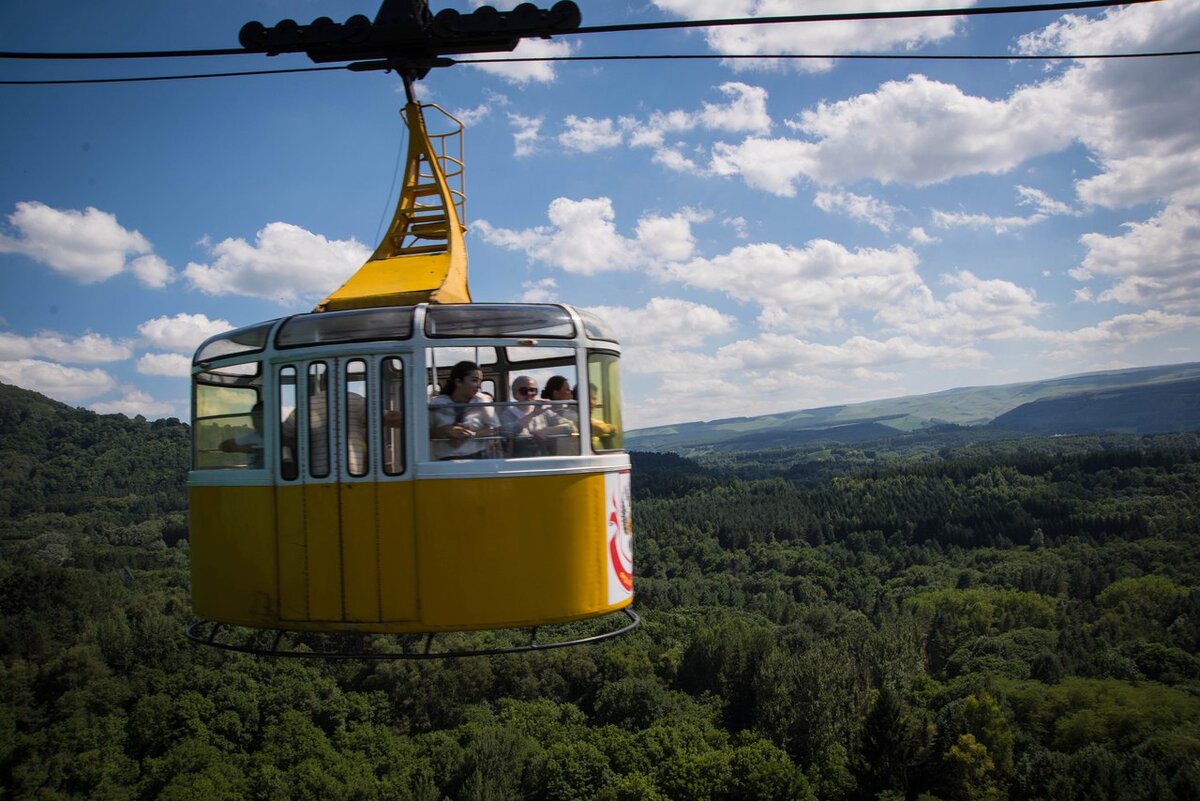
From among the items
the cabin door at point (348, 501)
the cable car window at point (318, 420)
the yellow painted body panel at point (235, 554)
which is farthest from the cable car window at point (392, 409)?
the yellow painted body panel at point (235, 554)

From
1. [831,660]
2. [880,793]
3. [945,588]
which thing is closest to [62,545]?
[831,660]

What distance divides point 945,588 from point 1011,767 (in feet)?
365

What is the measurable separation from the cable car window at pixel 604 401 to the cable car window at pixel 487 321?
0.75 metres

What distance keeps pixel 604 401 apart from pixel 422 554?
2.84 metres

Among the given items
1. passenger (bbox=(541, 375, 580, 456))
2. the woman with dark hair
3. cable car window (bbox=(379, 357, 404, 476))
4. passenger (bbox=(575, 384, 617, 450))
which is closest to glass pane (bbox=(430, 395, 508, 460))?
cable car window (bbox=(379, 357, 404, 476))

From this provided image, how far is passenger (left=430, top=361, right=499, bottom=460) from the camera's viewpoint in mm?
9531

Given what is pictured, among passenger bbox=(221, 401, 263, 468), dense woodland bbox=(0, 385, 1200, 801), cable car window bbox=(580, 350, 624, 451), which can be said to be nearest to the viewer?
passenger bbox=(221, 401, 263, 468)

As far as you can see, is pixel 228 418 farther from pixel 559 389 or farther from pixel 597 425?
pixel 597 425

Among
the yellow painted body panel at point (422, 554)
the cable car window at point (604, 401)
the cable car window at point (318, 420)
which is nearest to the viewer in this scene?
the yellow painted body panel at point (422, 554)

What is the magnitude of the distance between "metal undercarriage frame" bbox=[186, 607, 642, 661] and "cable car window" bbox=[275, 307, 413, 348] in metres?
3.03

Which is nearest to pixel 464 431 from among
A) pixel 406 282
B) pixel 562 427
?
pixel 562 427

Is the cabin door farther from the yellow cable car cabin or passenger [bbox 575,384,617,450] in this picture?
passenger [bbox 575,384,617,450]

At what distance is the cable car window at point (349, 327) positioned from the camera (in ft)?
31.7

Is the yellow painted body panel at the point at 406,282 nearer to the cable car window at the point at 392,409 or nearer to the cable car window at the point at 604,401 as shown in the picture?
the cable car window at the point at 392,409
